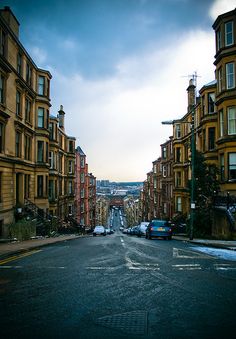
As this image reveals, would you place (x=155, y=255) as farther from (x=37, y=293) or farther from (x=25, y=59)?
(x=25, y=59)

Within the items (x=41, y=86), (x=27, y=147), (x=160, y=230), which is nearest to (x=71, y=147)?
(x=41, y=86)

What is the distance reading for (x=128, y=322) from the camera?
515 cm

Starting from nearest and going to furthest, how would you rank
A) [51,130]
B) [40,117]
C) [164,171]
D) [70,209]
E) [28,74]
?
[28,74]
[40,117]
[51,130]
[70,209]
[164,171]

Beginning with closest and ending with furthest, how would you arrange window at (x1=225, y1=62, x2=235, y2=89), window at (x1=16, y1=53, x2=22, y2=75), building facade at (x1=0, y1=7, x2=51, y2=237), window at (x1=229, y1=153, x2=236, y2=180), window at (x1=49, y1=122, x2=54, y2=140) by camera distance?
building facade at (x1=0, y1=7, x2=51, y2=237) → window at (x1=229, y1=153, x2=236, y2=180) → window at (x1=225, y1=62, x2=235, y2=89) → window at (x1=16, y1=53, x2=22, y2=75) → window at (x1=49, y1=122, x2=54, y2=140)

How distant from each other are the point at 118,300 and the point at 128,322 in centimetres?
120

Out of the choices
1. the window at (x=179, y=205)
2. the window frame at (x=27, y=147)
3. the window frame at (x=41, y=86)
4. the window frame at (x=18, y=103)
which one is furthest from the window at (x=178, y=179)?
the window frame at (x=18, y=103)

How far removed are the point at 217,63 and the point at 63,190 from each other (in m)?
31.5

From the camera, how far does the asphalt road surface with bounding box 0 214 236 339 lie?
4.85 m

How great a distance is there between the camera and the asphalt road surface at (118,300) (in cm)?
485

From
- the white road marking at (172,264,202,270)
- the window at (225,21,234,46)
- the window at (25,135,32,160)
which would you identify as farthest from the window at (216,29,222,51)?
the white road marking at (172,264,202,270)

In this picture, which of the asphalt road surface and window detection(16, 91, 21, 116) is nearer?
the asphalt road surface

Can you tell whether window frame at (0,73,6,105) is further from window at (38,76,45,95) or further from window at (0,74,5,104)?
window at (38,76,45,95)

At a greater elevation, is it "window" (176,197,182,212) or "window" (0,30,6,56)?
"window" (0,30,6,56)

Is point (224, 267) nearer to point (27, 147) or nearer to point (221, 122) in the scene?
point (221, 122)
